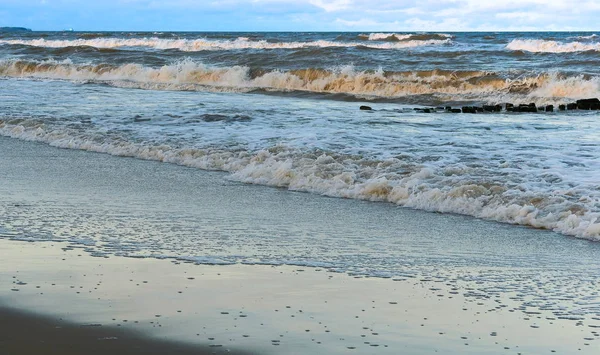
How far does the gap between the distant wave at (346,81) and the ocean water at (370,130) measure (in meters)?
0.06

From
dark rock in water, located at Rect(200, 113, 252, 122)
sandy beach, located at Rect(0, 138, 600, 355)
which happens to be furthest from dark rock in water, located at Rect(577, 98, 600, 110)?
sandy beach, located at Rect(0, 138, 600, 355)

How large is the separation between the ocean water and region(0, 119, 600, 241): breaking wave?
0.02 metres

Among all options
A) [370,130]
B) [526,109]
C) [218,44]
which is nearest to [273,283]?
[370,130]

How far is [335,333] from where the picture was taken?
448cm

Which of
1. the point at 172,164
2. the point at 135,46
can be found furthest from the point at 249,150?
the point at 135,46

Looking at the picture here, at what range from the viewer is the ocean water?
8727 millimetres

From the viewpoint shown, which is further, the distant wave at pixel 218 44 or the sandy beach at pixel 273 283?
the distant wave at pixel 218 44

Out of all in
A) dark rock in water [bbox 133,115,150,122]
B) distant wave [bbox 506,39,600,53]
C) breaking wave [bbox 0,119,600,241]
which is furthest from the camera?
distant wave [bbox 506,39,600,53]

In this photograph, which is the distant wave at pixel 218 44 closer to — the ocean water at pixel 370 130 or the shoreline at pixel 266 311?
the ocean water at pixel 370 130

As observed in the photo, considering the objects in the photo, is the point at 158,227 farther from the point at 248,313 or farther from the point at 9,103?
the point at 9,103

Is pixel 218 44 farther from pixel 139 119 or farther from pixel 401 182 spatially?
pixel 401 182

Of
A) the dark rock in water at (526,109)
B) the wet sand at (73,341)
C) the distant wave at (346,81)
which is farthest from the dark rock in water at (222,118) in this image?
the wet sand at (73,341)

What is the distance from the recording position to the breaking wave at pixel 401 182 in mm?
7809

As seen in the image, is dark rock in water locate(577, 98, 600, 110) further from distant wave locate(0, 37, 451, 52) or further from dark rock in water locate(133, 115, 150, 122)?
distant wave locate(0, 37, 451, 52)
